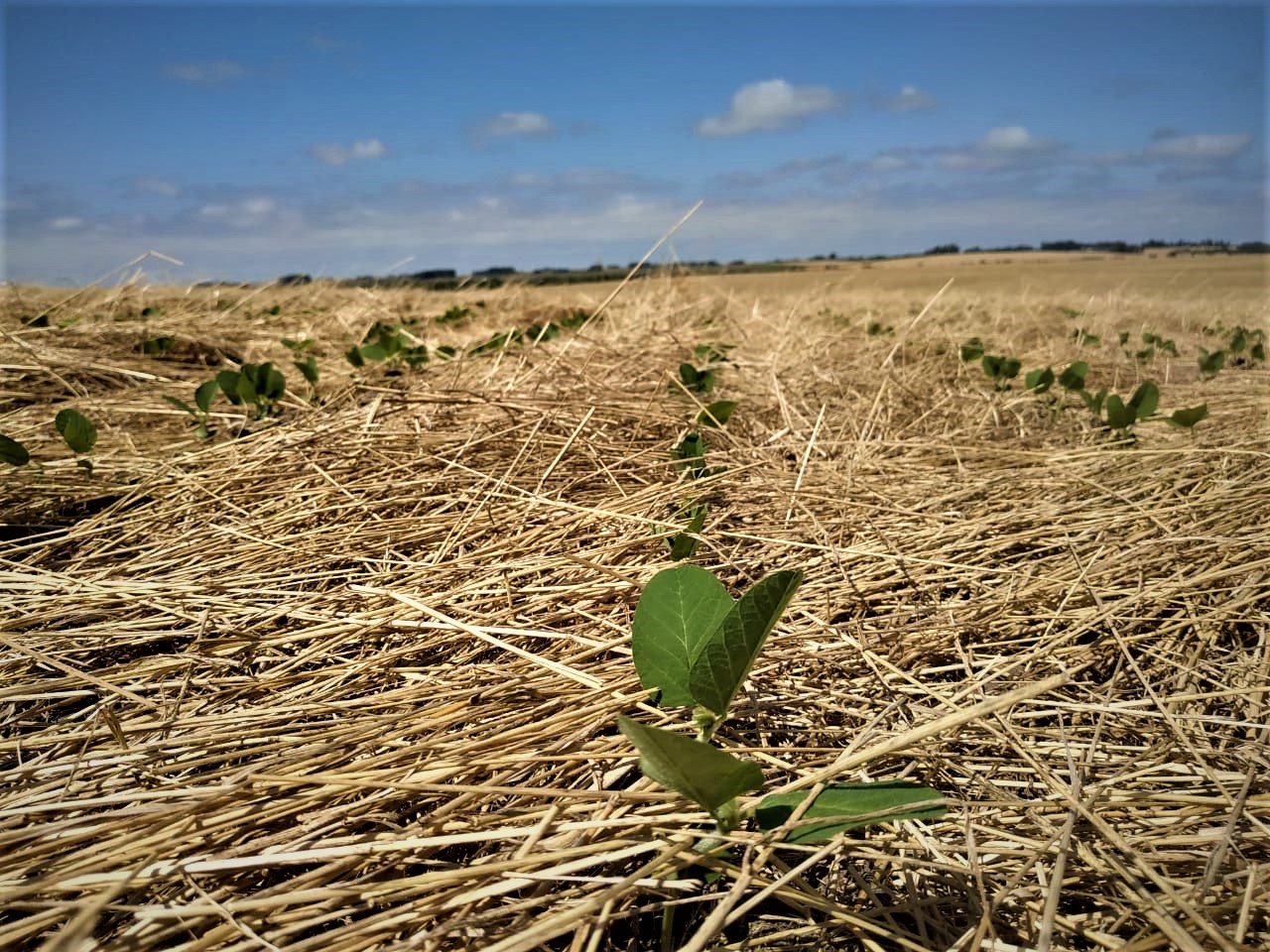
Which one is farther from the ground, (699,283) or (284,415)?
(699,283)

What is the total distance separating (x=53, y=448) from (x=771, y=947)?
238cm

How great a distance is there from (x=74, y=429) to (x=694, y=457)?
1.59m

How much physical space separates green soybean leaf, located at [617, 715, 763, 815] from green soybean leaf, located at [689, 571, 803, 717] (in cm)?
11

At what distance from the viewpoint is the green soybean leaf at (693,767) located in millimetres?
628

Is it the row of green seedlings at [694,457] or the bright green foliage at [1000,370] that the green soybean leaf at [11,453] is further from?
the bright green foliage at [1000,370]

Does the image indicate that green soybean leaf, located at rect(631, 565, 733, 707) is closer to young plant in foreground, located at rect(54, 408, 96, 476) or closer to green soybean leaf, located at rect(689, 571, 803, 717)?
green soybean leaf, located at rect(689, 571, 803, 717)

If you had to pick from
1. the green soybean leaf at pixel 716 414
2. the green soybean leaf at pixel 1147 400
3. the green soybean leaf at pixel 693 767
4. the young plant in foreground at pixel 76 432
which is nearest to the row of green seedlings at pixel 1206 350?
the green soybean leaf at pixel 1147 400

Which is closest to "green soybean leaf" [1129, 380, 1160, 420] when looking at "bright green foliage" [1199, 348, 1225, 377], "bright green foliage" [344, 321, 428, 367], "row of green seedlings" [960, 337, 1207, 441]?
"row of green seedlings" [960, 337, 1207, 441]

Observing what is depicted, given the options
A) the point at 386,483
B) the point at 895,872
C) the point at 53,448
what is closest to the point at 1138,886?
the point at 895,872

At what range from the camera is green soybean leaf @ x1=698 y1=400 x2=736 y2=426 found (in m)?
2.18

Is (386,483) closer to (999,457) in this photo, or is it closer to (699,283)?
(999,457)

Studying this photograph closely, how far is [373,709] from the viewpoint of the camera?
107cm

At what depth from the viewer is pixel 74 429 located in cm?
183

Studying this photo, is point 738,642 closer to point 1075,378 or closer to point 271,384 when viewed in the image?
point 271,384
